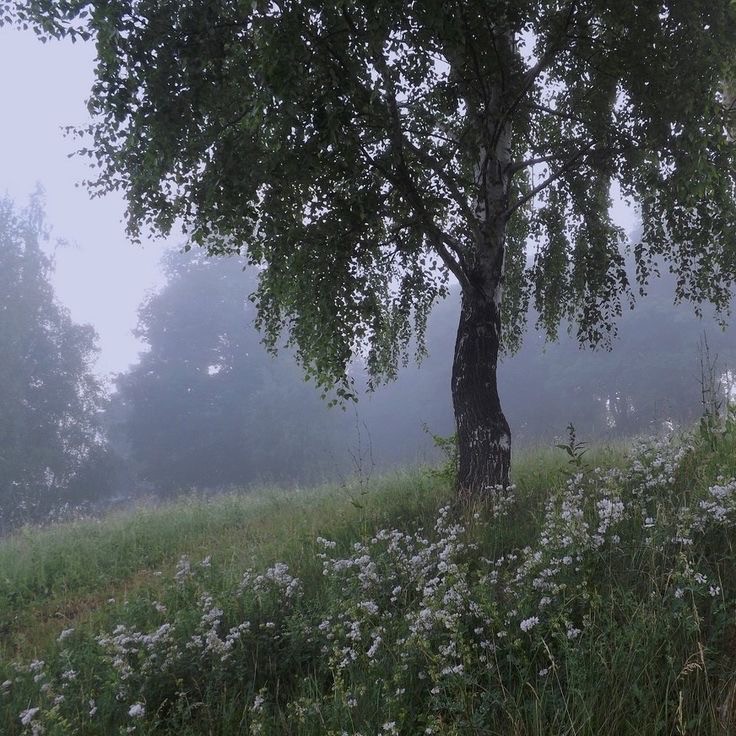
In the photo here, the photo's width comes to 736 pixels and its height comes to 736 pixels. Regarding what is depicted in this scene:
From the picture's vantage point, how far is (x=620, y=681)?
3020 millimetres

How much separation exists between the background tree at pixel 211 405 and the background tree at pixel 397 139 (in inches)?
1180

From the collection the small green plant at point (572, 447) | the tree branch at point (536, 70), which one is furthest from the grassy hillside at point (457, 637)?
the tree branch at point (536, 70)

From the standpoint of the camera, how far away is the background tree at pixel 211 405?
38.7 metres

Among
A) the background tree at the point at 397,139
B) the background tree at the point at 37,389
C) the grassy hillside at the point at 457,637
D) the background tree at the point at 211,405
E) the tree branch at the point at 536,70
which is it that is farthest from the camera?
the background tree at the point at 211,405

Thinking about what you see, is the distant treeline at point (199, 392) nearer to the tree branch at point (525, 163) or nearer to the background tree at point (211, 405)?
the background tree at point (211, 405)

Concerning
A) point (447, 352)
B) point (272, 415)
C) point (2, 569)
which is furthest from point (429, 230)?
point (447, 352)

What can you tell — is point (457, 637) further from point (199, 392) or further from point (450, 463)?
point (199, 392)

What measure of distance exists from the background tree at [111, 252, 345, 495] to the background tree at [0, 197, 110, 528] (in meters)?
4.73

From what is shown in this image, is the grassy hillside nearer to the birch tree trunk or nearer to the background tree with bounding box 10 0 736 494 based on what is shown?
the birch tree trunk

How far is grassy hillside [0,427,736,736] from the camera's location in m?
3.03

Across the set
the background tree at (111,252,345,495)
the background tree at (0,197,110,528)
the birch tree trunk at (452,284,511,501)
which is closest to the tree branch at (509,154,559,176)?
the birch tree trunk at (452,284,511,501)

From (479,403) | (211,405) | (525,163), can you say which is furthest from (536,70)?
(211,405)

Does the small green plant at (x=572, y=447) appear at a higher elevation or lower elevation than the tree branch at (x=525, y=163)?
lower

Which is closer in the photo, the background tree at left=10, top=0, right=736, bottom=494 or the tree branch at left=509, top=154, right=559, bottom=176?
the background tree at left=10, top=0, right=736, bottom=494
